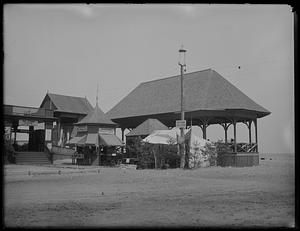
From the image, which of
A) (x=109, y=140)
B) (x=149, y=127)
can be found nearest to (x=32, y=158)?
(x=109, y=140)

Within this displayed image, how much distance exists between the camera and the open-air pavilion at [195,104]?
28312mm

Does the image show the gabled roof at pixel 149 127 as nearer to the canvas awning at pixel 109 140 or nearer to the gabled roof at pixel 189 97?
the gabled roof at pixel 189 97

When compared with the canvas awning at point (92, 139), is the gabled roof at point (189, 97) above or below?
above

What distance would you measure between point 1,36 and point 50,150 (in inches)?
1088

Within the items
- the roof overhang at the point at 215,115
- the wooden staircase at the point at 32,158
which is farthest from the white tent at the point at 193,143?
the wooden staircase at the point at 32,158

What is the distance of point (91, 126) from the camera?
27.4 metres

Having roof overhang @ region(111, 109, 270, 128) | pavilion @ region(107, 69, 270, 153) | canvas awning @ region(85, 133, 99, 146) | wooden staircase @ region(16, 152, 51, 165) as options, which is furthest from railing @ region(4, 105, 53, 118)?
roof overhang @ region(111, 109, 270, 128)

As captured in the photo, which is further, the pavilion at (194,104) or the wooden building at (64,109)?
the wooden building at (64,109)

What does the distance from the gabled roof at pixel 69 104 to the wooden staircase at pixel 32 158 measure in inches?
441

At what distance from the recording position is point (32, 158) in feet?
95.2

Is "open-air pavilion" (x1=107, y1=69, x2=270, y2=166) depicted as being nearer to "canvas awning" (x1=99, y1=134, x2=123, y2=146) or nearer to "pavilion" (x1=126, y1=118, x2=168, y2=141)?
"pavilion" (x1=126, y1=118, x2=168, y2=141)

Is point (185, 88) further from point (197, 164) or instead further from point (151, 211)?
point (151, 211)

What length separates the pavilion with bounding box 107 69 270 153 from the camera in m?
28.3

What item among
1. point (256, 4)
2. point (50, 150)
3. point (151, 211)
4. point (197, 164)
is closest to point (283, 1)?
point (256, 4)
